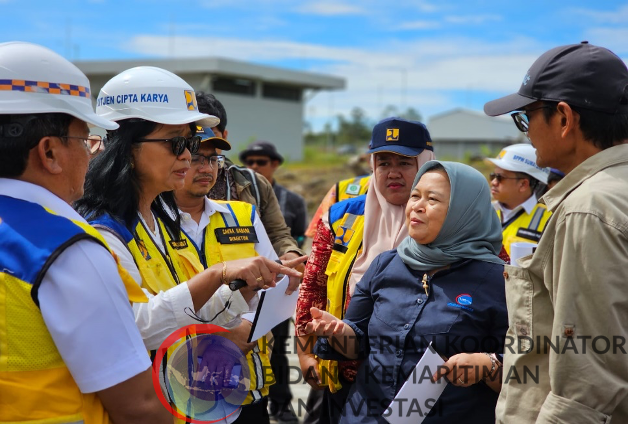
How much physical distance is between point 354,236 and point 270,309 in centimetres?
108

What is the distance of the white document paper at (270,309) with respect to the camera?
102 inches

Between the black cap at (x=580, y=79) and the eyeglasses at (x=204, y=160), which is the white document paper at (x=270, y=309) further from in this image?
the black cap at (x=580, y=79)

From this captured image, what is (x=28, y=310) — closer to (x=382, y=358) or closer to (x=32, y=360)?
(x=32, y=360)

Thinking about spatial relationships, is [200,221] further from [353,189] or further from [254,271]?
[353,189]

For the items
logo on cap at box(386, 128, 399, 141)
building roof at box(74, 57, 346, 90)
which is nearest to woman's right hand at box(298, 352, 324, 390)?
logo on cap at box(386, 128, 399, 141)

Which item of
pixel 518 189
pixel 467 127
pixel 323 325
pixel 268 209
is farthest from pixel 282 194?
pixel 467 127

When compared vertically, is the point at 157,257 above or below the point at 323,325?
above

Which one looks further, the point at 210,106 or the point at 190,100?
the point at 210,106

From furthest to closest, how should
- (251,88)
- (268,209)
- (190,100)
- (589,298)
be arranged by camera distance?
(251,88), (268,209), (190,100), (589,298)

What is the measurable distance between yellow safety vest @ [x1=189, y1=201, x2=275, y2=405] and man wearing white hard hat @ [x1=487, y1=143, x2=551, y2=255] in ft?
9.21

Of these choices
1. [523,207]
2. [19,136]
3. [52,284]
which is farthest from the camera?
[523,207]

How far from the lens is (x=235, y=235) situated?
3.30 metres

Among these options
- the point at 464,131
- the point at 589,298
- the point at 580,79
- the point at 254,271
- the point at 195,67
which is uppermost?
the point at 195,67

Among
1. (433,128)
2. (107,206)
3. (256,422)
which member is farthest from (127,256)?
(433,128)
